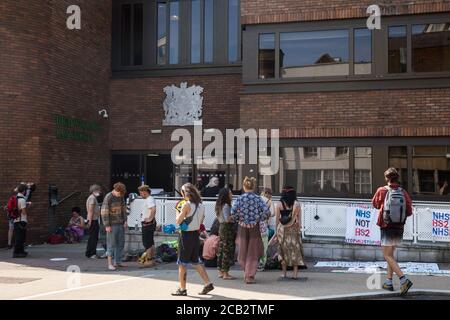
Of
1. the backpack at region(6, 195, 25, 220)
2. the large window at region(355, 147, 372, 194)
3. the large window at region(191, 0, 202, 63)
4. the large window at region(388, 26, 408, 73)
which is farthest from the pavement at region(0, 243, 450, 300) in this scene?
the large window at region(191, 0, 202, 63)

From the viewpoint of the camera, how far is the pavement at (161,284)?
7.88 metres

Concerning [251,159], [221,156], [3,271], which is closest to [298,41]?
[251,159]

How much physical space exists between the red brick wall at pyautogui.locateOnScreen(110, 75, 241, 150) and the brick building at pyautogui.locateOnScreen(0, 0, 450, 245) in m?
0.04

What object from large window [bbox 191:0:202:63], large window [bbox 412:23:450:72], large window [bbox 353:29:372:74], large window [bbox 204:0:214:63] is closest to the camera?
large window [bbox 412:23:450:72]

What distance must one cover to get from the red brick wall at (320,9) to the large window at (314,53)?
1.40 feet

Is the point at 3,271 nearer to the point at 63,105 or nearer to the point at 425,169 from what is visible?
the point at 63,105

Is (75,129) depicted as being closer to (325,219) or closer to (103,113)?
(103,113)

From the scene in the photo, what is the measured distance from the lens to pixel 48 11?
1480 centimetres

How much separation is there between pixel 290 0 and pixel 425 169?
5.44 metres

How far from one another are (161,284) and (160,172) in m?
8.51

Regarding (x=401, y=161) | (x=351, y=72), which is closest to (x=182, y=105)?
(x=351, y=72)

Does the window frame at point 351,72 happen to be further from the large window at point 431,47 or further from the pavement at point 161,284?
the pavement at point 161,284

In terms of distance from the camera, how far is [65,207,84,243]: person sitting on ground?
14992 millimetres

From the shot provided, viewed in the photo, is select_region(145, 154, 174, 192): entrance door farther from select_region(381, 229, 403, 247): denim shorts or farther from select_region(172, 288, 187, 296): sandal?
select_region(381, 229, 403, 247): denim shorts
